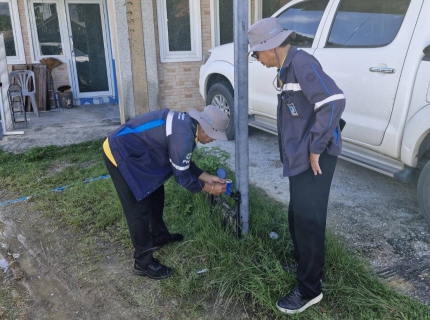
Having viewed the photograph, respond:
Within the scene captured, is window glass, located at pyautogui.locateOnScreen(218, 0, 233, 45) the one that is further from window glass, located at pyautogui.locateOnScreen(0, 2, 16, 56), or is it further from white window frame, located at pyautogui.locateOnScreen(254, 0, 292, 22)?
window glass, located at pyautogui.locateOnScreen(0, 2, 16, 56)

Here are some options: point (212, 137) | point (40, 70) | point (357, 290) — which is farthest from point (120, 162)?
point (40, 70)

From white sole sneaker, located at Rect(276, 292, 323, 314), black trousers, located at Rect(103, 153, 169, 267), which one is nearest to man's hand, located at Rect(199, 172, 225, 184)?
black trousers, located at Rect(103, 153, 169, 267)

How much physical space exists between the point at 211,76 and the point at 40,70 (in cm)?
487

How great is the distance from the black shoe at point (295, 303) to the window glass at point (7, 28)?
9.02 meters

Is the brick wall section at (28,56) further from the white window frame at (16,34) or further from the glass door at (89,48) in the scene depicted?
the glass door at (89,48)

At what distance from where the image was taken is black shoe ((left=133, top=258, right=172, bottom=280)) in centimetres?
297

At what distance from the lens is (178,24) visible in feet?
24.5

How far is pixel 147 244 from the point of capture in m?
2.97

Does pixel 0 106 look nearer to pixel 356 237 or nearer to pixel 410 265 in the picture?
pixel 356 237

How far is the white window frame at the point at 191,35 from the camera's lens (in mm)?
7277

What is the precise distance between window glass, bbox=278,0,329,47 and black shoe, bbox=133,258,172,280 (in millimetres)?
2811

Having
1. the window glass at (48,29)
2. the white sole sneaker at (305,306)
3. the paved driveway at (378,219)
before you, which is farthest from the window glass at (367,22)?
the window glass at (48,29)

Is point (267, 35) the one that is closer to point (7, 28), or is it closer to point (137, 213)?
point (137, 213)

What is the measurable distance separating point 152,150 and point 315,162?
3.55 feet
